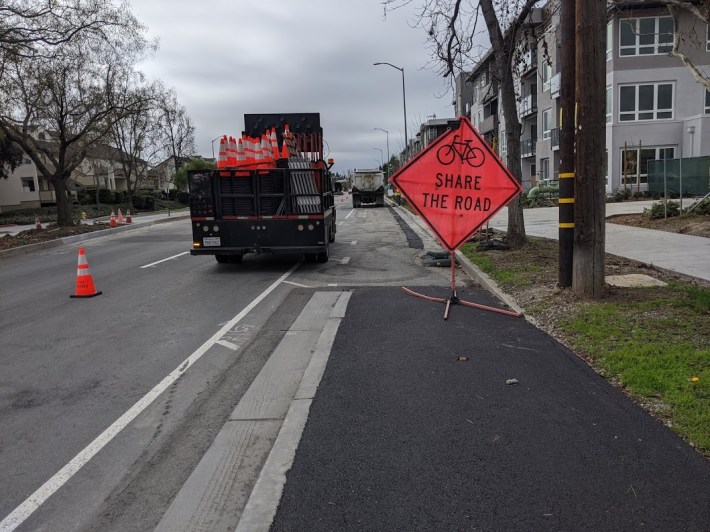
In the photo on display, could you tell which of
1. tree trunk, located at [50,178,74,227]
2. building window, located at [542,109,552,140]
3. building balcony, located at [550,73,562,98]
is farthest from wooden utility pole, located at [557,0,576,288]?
building window, located at [542,109,552,140]

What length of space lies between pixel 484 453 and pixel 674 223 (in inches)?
566

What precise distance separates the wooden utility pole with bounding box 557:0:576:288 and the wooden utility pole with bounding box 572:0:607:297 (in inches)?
17.5

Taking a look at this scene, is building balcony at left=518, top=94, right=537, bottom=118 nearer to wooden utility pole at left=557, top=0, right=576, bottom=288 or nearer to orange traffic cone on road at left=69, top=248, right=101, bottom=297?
wooden utility pole at left=557, top=0, right=576, bottom=288

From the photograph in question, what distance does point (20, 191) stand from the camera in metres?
54.4

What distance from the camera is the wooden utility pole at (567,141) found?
301 inches

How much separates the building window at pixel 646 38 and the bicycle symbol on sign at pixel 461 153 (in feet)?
84.4

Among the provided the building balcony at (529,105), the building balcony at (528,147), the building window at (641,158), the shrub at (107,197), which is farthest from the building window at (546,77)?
the shrub at (107,197)

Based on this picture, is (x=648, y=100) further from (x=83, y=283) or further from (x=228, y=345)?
(x=228, y=345)

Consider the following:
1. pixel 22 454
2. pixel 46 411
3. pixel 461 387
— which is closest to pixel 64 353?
pixel 46 411

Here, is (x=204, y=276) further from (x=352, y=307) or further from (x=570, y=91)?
(x=570, y=91)

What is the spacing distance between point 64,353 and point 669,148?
103 feet

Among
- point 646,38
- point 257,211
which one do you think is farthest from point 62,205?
point 646,38

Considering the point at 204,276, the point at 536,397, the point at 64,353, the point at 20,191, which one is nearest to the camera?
the point at 536,397

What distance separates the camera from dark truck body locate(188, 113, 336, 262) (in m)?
11.5
